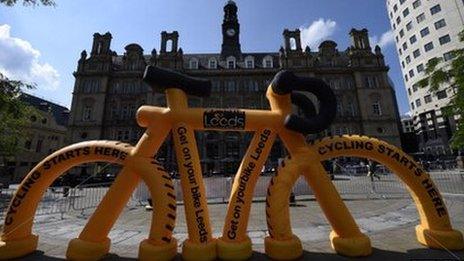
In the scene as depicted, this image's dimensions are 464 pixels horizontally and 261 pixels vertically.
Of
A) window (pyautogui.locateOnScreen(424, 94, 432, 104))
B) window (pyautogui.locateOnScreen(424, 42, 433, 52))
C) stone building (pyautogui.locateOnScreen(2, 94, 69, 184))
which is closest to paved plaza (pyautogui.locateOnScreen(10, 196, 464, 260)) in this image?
stone building (pyautogui.locateOnScreen(2, 94, 69, 184))

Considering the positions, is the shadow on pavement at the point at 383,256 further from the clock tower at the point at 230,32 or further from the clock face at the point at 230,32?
the clock face at the point at 230,32

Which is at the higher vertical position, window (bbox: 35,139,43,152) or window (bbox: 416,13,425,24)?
window (bbox: 416,13,425,24)

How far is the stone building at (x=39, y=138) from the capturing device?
1722 inches

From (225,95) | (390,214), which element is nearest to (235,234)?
(390,214)

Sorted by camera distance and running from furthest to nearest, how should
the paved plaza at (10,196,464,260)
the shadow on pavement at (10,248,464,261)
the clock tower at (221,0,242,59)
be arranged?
the clock tower at (221,0,242,59) → the paved plaza at (10,196,464,260) → the shadow on pavement at (10,248,464,261)

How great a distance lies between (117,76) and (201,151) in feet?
62.1

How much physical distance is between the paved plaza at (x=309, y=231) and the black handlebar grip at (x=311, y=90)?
2.36 m

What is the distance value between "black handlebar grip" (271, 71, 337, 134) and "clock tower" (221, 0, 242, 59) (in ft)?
154

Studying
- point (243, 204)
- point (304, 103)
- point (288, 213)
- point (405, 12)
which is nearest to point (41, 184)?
Result: point (243, 204)

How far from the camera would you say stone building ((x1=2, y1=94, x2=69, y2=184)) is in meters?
43.7

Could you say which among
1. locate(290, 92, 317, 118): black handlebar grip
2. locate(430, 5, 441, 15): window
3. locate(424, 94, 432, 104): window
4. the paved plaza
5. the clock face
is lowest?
the paved plaza

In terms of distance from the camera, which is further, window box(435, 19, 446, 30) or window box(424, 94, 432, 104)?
window box(424, 94, 432, 104)

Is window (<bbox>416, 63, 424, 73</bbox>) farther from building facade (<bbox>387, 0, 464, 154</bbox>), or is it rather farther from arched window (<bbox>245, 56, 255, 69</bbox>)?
arched window (<bbox>245, 56, 255, 69</bbox>)

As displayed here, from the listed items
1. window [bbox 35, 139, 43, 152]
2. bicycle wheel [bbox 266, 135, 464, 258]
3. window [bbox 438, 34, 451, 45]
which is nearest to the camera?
bicycle wheel [bbox 266, 135, 464, 258]
